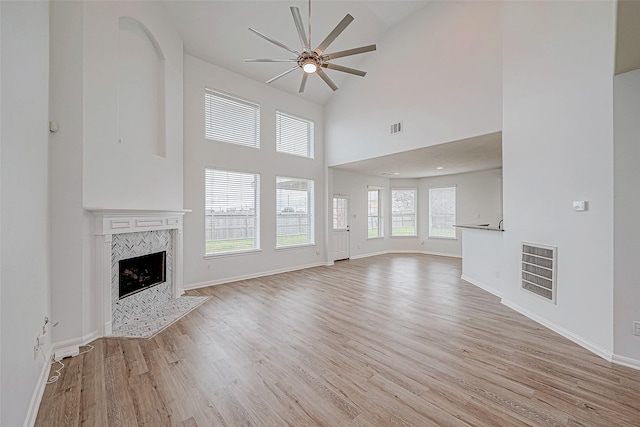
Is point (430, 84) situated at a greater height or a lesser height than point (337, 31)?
greater

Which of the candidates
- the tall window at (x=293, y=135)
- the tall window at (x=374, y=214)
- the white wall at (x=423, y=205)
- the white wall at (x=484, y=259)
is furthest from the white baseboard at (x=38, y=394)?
the tall window at (x=374, y=214)

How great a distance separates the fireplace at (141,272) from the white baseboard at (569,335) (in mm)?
5297

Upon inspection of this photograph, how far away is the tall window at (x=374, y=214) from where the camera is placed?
28.6 feet

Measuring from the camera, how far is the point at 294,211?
674 cm

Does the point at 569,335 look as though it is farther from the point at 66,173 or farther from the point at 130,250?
the point at 66,173

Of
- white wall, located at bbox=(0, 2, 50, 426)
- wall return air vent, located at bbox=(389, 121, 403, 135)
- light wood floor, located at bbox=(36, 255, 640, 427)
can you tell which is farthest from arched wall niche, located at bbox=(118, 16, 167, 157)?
wall return air vent, located at bbox=(389, 121, 403, 135)

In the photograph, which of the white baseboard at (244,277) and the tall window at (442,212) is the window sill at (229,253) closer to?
the white baseboard at (244,277)

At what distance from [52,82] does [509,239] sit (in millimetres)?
5874

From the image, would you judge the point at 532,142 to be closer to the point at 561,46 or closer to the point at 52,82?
the point at 561,46

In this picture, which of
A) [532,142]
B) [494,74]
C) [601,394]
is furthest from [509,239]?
[494,74]

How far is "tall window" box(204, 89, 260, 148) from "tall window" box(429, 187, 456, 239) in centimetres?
615

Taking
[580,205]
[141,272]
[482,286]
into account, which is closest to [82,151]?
[141,272]

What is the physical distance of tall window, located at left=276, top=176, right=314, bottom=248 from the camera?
642cm

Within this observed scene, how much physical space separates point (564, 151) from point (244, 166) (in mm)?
5183
